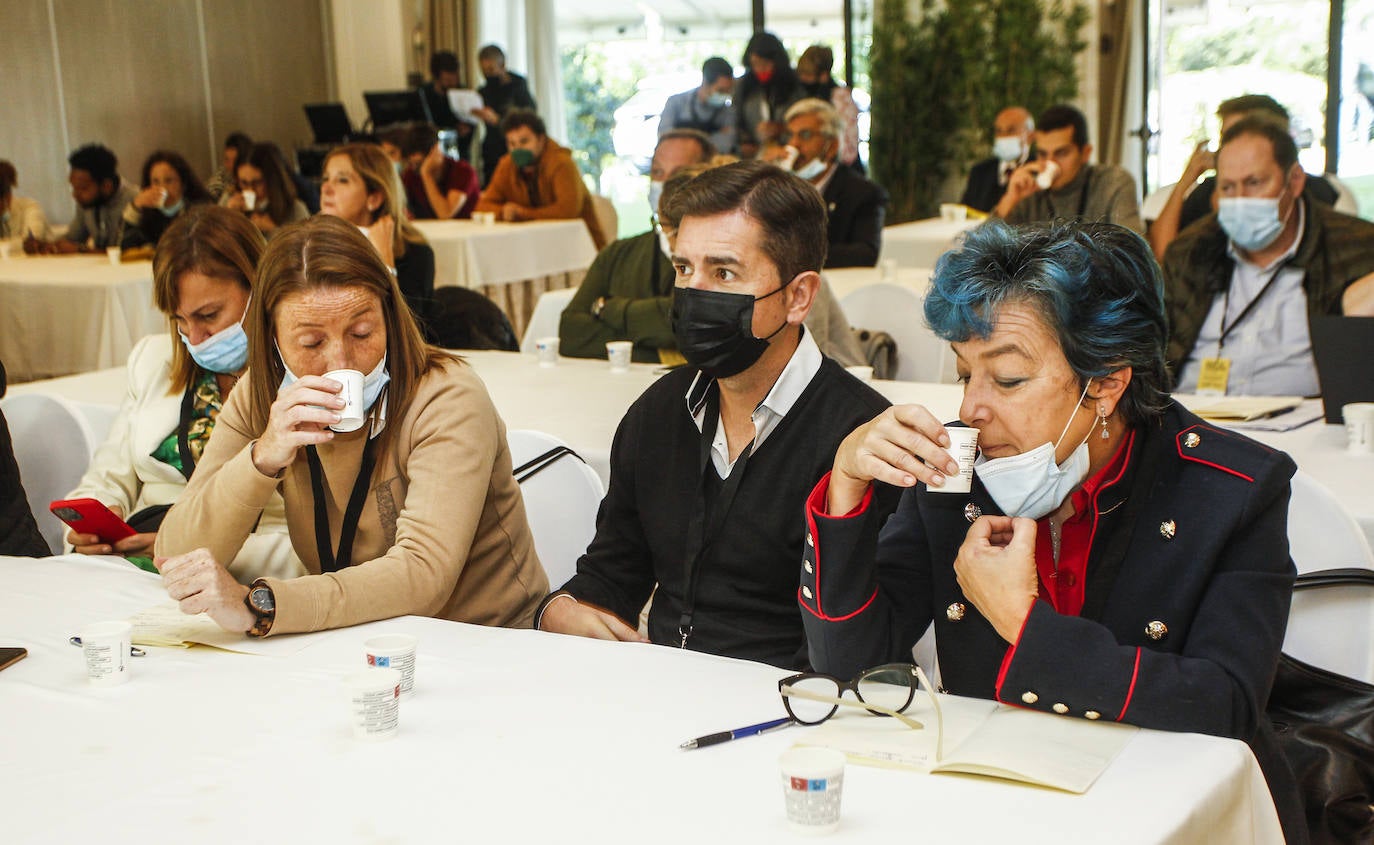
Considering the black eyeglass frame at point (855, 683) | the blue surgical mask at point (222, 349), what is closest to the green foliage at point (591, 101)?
the blue surgical mask at point (222, 349)

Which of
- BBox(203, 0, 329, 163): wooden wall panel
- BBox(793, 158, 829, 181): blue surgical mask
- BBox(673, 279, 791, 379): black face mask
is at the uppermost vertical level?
BBox(203, 0, 329, 163): wooden wall panel

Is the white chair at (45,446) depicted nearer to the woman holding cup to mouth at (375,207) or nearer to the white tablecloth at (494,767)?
the white tablecloth at (494,767)

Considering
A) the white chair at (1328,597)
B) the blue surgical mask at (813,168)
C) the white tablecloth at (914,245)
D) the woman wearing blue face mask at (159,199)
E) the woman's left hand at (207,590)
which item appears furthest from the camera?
the woman wearing blue face mask at (159,199)

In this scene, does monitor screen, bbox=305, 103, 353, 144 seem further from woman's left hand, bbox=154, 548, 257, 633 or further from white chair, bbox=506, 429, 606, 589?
woman's left hand, bbox=154, 548, 257, 633

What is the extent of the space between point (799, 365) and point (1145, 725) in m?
0.87

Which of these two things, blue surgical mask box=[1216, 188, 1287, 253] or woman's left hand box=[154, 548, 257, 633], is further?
blue surgical mask box=[1216, 188, 1287, 253]

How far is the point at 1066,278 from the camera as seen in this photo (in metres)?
1.61

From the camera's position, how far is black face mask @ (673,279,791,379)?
2.11 meters

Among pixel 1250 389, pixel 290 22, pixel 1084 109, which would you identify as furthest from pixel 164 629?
pixel 290 22

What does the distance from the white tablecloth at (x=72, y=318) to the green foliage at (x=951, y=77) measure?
6336mm

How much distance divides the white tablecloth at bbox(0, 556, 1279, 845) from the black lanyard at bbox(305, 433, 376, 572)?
0.41 metres

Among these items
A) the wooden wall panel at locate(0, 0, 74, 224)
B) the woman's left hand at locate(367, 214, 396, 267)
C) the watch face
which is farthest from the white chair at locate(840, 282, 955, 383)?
the wooden wall panel at locate(0, 0, 74, 224)

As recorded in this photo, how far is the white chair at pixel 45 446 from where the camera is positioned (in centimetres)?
317

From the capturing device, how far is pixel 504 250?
26.2 feet
